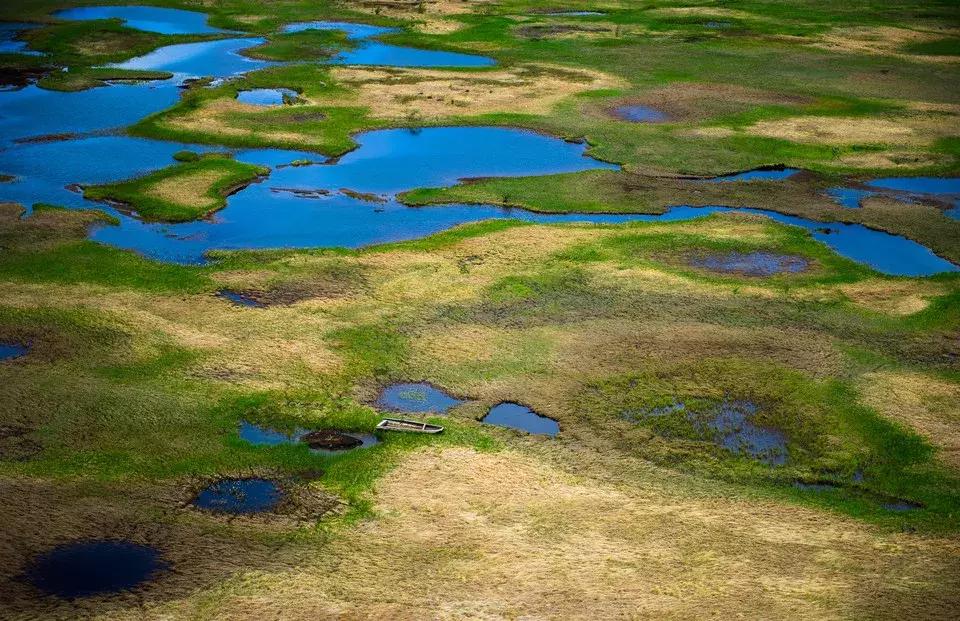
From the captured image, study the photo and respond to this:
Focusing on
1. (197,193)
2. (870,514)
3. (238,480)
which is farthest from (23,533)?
(197,193)

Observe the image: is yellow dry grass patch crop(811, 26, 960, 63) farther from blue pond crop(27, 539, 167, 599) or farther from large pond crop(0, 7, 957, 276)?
blue pond crop(27, 539, 167, 599)

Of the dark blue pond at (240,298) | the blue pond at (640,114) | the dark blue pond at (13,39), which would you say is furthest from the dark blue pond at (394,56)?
the dark blue pond at (240,298)

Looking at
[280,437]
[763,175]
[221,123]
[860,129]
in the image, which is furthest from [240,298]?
[860,129]

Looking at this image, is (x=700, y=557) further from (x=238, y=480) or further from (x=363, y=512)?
(x=238, y=480)

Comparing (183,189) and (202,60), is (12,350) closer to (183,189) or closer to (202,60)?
(183,189)

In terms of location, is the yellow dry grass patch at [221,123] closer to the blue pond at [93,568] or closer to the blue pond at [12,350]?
the blue pond at [12,350]

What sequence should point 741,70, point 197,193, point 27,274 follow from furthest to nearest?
1. point 741,70
2. point 197,193
3. point 27,274
